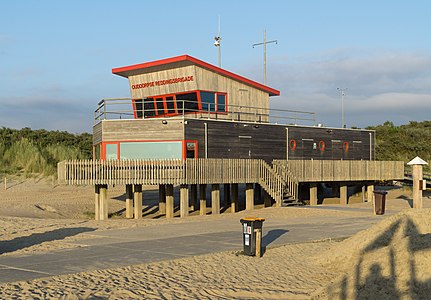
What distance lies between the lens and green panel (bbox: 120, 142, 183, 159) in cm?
2938

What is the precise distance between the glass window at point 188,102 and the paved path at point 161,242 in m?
8.88

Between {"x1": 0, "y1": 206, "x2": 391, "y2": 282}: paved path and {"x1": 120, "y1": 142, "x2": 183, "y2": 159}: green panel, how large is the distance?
6022 millimetres

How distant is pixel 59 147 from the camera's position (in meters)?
56.8

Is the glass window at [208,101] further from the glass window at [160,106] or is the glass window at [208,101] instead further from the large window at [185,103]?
the glass window at [160,106]

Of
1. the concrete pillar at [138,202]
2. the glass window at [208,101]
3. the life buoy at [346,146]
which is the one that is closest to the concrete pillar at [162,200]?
the concrete pillar at [138,202]

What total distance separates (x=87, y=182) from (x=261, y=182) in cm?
905

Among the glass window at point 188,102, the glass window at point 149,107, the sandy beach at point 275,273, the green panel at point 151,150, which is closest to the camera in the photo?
the sandy beach at point 275,273

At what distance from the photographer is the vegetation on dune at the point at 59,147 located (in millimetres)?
49156

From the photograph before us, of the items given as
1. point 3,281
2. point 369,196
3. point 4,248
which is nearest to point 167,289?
point 3,281

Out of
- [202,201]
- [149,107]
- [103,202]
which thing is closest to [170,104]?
[149,107]

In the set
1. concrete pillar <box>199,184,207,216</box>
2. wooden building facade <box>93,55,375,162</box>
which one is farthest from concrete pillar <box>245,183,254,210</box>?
concrete pillar <box>199,184,207,216</box>

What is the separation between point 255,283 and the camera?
11.8m

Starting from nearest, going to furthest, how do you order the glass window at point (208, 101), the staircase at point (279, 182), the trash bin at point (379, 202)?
the trash bin at point (379, 202)
the staircase at point (279, 182)
the glass window at point (208, 101)

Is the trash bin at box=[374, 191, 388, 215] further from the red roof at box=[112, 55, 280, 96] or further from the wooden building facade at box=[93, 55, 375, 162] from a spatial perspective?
the red roof at box=[112, 55, 280, 96]
